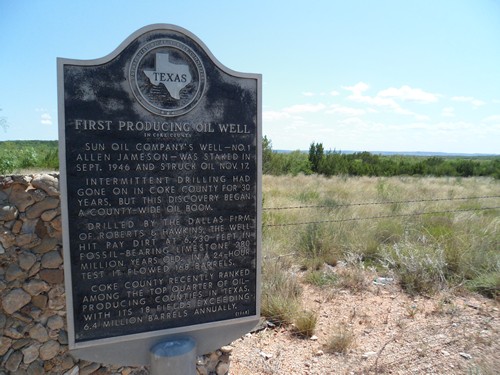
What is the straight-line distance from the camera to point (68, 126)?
7.33 ft

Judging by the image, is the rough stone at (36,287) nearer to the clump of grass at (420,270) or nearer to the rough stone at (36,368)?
the rough stone at (36,368)

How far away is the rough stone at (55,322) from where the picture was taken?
130 inches

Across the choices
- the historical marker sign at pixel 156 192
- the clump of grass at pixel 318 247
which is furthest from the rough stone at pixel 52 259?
the clump of grass at pixel 318 247

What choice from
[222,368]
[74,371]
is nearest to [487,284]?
[222,368]

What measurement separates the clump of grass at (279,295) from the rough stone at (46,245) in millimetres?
2734

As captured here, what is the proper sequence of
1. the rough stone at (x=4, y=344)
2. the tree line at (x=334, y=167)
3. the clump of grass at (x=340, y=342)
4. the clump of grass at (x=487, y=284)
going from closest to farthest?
the rough stone at (x=4, y=344) < the clump of grass at (x=340, y=342) < the clump of grass at (x=487, y=284) < the tree line at (x=334, y=167)

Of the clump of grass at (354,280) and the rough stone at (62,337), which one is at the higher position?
the rough stone at (62,337)

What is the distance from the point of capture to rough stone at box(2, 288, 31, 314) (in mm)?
3143

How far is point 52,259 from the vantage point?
10.7 ft

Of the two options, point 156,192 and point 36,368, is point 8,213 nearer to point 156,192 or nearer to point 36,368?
point 36,368

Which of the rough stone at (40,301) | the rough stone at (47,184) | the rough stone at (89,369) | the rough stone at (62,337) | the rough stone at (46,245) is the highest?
the rough stone at (47,184)

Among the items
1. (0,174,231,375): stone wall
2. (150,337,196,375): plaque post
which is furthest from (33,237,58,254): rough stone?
(150,337,196,375): plaque post

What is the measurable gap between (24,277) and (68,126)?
1697 millimetres

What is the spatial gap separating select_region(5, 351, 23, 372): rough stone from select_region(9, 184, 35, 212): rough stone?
3.90ft
